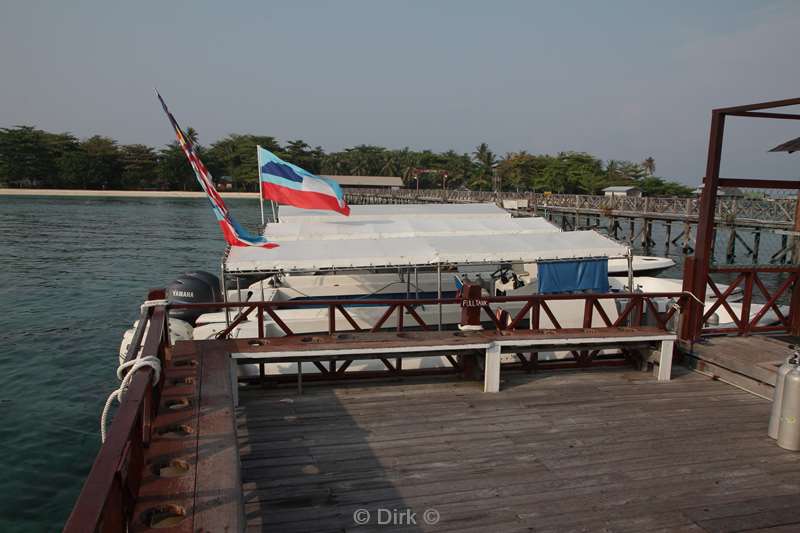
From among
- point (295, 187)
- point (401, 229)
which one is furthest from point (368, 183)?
point (295, 187)

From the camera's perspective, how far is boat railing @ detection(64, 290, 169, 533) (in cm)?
231

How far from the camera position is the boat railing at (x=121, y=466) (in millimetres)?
2311

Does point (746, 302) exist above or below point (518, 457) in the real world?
above

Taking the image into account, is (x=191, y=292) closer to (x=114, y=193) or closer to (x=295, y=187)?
(x=295, y=187)

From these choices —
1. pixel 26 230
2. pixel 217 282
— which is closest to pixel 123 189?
pixel 26 230

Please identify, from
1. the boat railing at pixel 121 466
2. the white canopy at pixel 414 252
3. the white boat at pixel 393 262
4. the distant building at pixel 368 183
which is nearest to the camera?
the boat railing at pixel 121 466

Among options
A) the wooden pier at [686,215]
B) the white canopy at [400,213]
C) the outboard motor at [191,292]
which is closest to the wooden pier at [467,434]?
the outboard motor at [191,292]

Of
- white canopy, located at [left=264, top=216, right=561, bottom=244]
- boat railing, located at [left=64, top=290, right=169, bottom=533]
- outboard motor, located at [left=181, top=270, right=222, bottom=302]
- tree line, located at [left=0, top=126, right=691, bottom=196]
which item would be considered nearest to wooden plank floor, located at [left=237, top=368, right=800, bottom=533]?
boat railing, located at [left=64, top=290, right=169, bottom=533]

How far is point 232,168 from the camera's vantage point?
113812mm

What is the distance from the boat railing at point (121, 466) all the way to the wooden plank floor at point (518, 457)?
121 centimetres

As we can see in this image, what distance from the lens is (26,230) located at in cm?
4659

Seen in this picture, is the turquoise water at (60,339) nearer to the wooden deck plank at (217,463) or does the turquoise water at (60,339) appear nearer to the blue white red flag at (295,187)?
the wooden deck plank at (217,463)

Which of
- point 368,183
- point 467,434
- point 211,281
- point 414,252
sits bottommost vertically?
point 211,281

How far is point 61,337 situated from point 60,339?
25 centimetres
